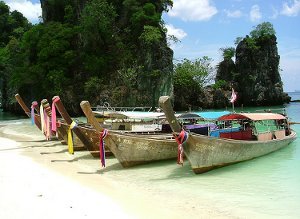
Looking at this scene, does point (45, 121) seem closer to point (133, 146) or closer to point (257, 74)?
point (133, 146)

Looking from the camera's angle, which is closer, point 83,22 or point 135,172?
point 135,172

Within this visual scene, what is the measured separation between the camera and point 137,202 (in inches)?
295

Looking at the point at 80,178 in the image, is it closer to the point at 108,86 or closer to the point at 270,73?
the point at 108,86

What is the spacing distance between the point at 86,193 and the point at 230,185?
3912 millimetres

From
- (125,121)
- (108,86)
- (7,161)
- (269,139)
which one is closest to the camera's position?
(7,161)

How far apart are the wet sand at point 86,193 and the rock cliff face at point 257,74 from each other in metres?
50.7

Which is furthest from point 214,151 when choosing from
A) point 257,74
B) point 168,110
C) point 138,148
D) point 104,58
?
point 257,74

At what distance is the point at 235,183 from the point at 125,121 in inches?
368

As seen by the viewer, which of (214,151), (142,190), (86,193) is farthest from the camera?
(214,151)

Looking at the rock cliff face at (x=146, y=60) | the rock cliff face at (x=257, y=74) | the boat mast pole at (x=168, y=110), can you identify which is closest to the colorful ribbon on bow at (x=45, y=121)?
the boat mast pole at (x=168, y=110)

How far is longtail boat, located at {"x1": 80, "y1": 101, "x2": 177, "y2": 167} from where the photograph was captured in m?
10.6

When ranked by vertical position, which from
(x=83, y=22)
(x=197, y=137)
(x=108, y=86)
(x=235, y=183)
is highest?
(x=83, y=22)

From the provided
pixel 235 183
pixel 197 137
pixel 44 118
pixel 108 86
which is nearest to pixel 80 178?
pixel 197 137

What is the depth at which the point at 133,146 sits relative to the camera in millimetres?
11094
